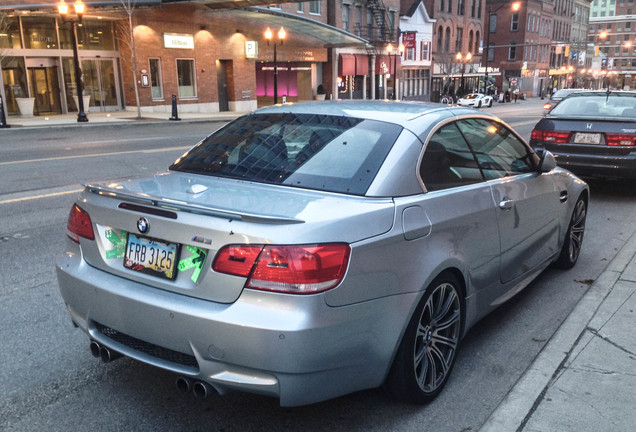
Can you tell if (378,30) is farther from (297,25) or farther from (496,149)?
(496,149)

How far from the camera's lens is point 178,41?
31234mm

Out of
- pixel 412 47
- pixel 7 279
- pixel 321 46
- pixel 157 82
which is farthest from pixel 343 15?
pixel 7 279

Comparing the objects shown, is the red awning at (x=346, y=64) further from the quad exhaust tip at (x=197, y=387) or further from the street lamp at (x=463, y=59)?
the quad exhaust tip at (x=197, y=387)

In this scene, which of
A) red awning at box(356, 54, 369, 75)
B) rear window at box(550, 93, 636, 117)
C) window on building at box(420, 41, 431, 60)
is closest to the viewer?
rear window at box(550, 93, 636, 117)

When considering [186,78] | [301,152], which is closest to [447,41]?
[186,78]

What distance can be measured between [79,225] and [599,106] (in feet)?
29.0

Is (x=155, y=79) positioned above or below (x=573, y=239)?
above

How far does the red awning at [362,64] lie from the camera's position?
47312mm

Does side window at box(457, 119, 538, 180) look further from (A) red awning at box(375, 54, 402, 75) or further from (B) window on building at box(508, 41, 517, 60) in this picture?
(B) window on building at box(508, 41, 517, 60)

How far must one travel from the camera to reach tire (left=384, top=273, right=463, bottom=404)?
9.95 feet

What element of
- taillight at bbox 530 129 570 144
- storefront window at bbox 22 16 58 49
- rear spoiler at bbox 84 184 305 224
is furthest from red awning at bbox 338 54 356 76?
rear spoiler at bbox 84 184 305 224

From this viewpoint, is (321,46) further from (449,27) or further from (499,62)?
(499,62)

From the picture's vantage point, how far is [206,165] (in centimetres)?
373

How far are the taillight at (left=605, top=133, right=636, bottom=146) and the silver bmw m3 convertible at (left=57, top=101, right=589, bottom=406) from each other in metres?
5.61
